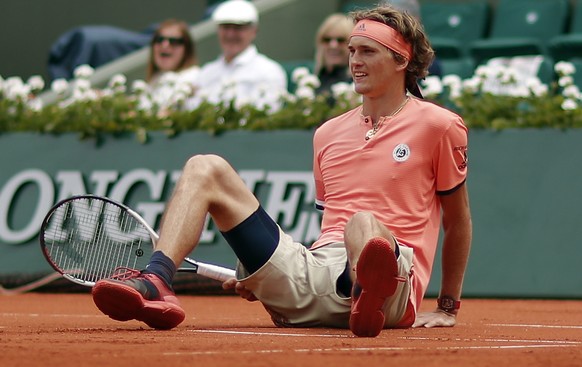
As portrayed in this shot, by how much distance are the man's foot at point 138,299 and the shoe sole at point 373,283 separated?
2.36ft

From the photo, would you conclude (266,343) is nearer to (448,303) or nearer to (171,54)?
A: (448,303)

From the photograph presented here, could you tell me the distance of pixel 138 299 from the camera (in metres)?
4.60

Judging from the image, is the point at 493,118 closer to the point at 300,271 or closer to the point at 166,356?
the point at 300,271

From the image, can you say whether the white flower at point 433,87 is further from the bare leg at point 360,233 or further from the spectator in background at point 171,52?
the bare leg at point 360,233

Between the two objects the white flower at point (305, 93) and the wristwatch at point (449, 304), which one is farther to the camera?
the white flower at point (305, 93)

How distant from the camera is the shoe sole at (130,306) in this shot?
4.56 metres

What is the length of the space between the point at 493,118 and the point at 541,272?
1075 millimetres

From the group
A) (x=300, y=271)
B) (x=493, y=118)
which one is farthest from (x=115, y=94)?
(x=300, y=271)

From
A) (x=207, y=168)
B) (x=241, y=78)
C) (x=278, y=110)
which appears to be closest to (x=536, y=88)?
(x=278, y=110)

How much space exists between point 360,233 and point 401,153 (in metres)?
0.67

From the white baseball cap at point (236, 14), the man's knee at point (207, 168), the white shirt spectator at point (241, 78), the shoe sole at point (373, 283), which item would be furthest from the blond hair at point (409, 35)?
the white baseball cap at point (236, 14)

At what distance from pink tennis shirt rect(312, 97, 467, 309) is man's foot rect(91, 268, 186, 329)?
32.4 inches

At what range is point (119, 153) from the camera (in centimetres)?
895

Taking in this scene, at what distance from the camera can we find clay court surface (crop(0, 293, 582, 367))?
379cm
